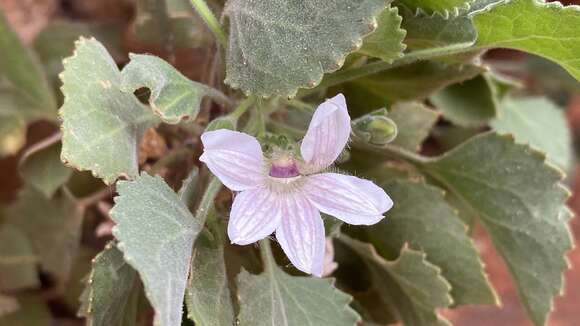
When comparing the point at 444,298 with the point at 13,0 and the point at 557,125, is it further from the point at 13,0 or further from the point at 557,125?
the point at 13,0

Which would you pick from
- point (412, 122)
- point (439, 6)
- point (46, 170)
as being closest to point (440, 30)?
point (439, 6)

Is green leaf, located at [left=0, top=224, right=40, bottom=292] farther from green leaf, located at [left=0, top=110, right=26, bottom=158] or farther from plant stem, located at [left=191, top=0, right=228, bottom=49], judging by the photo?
plant stem, located at [left=191, top=0, right=228, bottom=49]

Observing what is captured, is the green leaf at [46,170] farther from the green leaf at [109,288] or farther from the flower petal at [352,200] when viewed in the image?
the flower petal at [352,200]

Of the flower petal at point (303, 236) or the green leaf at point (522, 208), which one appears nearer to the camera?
the flower petal at point (303, 236)

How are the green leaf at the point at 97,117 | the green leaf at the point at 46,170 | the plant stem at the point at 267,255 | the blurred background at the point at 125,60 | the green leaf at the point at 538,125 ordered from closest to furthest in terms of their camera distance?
the green leaf at the point at 97,117 → the plant stem at the point at 267,255 → the green leaf at the point at 46,170 → the blurred background at the point at 125,60 → the green leaf at the point at 538,125

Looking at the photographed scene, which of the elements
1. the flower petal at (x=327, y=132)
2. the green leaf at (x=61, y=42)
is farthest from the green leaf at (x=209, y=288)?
the green leaf at (x=61, y=42)

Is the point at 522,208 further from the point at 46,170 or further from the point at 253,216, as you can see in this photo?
the point at 46,170
